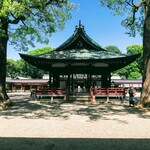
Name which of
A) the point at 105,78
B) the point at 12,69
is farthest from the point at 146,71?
the point at 12,69

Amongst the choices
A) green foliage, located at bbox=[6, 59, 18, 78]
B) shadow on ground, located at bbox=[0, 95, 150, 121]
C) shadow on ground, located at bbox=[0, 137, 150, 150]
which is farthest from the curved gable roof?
green foliage, located at bbox=[6, 59, 18, 78]

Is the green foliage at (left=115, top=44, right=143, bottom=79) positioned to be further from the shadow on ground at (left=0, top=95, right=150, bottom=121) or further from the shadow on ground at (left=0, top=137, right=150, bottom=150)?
the shadow on ground at (left=0, top=137, right=150, bottom=150)

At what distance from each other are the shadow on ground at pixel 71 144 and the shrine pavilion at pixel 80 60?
14659 millimetres

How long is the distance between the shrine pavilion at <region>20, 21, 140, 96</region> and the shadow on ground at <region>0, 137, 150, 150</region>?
48.1 ft

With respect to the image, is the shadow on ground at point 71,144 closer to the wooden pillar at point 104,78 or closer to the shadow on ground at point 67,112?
the shadow on ground at point 67,112

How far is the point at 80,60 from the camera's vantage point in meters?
21.4

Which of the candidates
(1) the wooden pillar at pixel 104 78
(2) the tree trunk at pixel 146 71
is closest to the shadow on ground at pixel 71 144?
(2) the tree trunk at pixel 146 71

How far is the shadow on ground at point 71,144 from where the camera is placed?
20.2 ft

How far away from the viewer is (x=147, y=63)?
1641 cm

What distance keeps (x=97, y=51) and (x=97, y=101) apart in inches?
252

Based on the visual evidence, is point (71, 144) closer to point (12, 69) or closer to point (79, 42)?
point (79, 42)

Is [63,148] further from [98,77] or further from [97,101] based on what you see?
[98,77]

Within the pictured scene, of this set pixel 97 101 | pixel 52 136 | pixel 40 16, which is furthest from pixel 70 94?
pixel 52 136

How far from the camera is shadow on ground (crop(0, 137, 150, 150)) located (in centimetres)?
614
